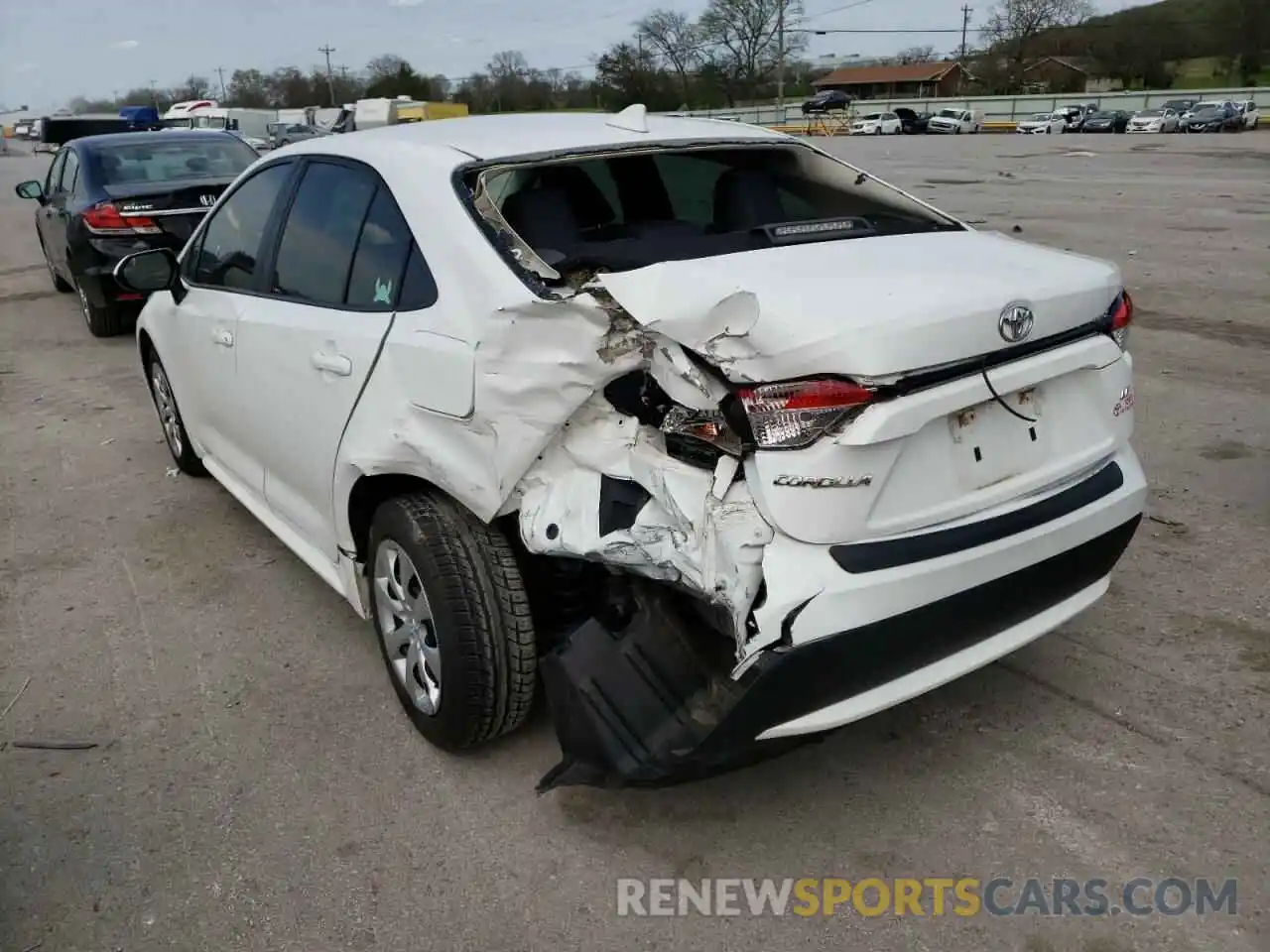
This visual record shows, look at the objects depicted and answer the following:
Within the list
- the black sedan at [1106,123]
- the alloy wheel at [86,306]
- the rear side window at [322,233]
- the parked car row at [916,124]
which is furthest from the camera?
the parked car row at [916,124]

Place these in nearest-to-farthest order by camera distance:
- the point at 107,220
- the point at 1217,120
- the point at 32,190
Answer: the point at 107,220, the point at 32,190, the point at 1217,120

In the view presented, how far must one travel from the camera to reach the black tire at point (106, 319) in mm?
9133

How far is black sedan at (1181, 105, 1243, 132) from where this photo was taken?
41719 mm

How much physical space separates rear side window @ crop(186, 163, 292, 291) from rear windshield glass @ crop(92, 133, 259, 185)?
5533mm

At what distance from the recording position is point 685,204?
12.0 ft

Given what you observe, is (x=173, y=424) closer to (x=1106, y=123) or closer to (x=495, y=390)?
(x=495, y=390)

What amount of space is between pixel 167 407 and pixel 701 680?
4.01m

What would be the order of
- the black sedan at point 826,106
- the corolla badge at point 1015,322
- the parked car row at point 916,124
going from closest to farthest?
the corolla badge at point 1015,322 < the parked car row at point 916,124 < the black sedan at point 826,106

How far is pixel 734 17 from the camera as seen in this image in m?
83.1

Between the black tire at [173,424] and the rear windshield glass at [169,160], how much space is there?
4484mm

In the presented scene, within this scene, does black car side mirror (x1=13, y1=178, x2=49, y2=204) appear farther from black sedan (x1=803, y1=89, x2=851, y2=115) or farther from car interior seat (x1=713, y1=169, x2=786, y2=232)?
black sedan (x1=803, y1=89, x2=851, y2=115)

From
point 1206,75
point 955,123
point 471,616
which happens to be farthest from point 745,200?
point 1206,75

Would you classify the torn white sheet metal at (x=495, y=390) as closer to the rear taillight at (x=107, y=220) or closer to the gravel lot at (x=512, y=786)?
the gravel lot at (x=512, y=786)

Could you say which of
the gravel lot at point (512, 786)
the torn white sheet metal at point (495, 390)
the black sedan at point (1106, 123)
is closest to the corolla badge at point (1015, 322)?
the gravel lot at point (512, 786)
